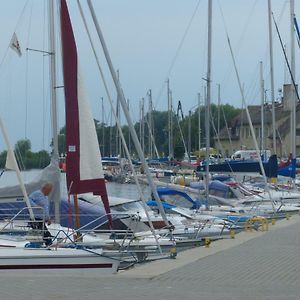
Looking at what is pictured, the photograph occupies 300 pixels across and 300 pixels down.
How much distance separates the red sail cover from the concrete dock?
2178 millimetres

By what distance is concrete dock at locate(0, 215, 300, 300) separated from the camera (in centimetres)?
1217

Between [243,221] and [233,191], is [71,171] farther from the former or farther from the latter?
[233,191]

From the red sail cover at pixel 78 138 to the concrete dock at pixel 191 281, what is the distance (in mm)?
2178

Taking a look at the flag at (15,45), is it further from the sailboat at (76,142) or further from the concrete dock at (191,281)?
the concrete dock at (191,281)

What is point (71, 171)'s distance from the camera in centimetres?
1714

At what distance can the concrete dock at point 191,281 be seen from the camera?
12.2 m

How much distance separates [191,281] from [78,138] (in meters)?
4.79

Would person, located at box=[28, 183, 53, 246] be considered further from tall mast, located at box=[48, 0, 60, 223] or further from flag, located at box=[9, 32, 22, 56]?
flag, located at box=[9, 32, 22, 56]

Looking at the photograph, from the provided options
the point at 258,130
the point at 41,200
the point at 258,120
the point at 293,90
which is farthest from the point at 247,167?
the point at 258,120

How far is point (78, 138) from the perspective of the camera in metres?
17.3

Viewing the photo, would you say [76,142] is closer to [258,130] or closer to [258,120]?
[258,130]

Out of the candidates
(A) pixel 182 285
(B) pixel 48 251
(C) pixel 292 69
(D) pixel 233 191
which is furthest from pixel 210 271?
(C) pixel 292 69

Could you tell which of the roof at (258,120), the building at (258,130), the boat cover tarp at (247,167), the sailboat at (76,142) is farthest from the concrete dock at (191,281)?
the roof at (258,120)

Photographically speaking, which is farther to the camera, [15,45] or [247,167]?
[247,167]
